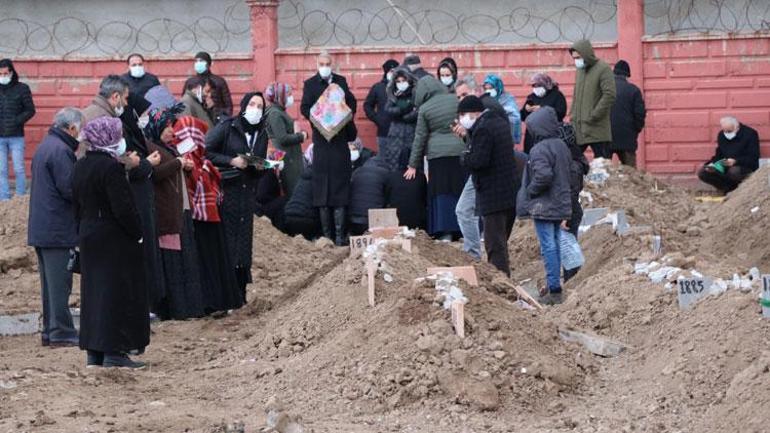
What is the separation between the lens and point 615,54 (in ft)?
74.2

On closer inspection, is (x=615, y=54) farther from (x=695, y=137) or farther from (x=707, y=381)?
(x=707, y=381)

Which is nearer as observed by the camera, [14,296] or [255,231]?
[14,296]

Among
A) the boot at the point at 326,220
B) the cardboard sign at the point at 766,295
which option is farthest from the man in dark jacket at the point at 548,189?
the boot at the point at 326,220

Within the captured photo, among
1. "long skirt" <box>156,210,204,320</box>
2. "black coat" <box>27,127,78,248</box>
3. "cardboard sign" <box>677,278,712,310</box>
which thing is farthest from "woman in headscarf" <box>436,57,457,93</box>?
"cardboard sign" <box>677,278,712,310</box>

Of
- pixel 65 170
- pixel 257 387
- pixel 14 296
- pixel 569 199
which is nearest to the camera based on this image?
pixel 257 387

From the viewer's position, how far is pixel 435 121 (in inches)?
704

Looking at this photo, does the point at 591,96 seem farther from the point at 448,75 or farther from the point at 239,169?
the point at 239,169

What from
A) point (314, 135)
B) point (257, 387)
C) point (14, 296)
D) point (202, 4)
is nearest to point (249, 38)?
point (202, 4)

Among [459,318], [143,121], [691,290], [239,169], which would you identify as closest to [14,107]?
[239,169]

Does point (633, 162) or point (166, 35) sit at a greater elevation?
point (166, 35)

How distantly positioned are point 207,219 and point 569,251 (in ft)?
9.64

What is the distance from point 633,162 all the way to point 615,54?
1540 mm

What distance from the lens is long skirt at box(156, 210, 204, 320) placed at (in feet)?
47.1

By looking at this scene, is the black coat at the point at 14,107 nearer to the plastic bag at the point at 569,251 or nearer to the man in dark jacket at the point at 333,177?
the man in dark jacket at the point at 333,177
